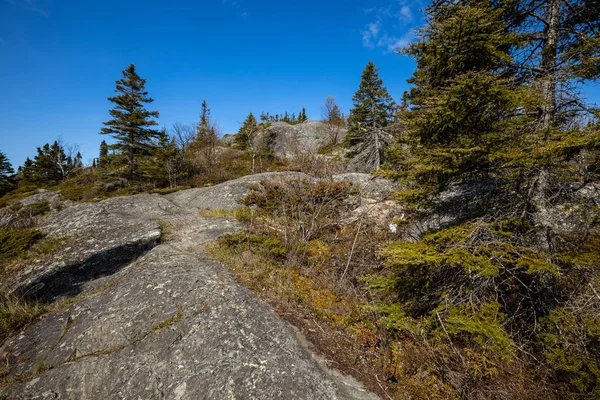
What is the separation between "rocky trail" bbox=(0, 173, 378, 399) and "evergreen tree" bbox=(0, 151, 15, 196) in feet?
120

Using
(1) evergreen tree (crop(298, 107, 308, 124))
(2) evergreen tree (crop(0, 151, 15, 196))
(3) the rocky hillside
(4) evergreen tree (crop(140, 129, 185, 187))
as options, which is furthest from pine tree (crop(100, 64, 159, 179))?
(1) evergreen tree (crop(298, 107, 308, 124))

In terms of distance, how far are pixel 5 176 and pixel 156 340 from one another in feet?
143

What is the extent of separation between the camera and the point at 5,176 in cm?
2980

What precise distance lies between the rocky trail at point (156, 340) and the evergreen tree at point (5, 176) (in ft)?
120

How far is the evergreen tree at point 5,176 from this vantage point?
28.6m

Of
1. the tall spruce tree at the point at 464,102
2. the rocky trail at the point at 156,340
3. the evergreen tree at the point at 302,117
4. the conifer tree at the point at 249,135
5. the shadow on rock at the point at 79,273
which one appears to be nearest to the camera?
the rocky trail at the point at 156,340

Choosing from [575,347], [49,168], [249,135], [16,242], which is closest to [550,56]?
[575,347]

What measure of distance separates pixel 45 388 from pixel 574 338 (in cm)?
675

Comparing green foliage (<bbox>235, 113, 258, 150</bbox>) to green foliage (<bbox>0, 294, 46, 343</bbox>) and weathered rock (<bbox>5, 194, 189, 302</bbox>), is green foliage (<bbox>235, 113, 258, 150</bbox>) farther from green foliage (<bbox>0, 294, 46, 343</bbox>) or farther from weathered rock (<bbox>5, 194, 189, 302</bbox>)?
green foliage (<bbox>0, 294, 46, 343</bbox>)

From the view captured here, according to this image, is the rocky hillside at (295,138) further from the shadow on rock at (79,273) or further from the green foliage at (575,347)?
the green foliage at (575,347)

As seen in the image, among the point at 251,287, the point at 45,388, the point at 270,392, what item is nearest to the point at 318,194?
the point at 251,287

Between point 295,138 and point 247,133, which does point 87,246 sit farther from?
point 295,138

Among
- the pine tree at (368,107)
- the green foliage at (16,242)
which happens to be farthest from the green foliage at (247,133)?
the green foliage at (16,242)

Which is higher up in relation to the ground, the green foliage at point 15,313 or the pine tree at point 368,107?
the pine tree at point 368,107
